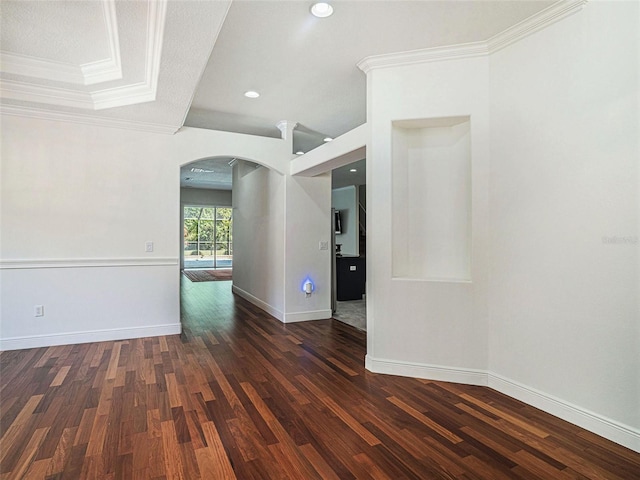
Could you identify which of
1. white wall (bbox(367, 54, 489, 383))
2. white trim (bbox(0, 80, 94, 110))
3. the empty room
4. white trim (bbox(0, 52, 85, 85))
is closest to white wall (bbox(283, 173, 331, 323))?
the empty room

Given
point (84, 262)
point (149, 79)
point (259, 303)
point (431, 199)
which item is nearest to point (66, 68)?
point (149, 79)

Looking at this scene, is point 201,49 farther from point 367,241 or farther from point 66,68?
point 367,241

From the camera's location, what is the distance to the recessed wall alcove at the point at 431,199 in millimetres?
3189

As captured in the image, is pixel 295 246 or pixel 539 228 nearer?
pixel 539 228

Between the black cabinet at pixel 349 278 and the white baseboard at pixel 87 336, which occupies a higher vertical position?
the black cabinet at pixel 349 278

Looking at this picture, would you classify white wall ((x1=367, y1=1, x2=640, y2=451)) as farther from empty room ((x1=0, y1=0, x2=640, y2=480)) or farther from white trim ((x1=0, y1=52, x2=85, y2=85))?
white trim ((x1=0, y1=52, x2=85, y2=85))

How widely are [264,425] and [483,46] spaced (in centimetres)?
341

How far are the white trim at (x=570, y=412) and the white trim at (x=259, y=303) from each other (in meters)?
3.22

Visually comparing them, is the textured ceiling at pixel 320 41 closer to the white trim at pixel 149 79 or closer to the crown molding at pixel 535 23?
the crown molding at pixel 535 23

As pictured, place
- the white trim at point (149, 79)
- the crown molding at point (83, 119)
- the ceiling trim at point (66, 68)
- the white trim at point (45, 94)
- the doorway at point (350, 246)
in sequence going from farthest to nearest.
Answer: the doorway at point (350, 246) < the crown molding at point (83, 119) < the white trim at point (45, 94) < the ceiling trim at point (66, 68) < the white trim at point (149, 79)

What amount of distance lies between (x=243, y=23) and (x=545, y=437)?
357 cm

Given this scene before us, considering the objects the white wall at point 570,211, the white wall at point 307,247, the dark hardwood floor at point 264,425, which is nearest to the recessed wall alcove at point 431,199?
the white wall at point 570,211

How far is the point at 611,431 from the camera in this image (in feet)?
7.16

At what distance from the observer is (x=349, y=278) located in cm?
711
